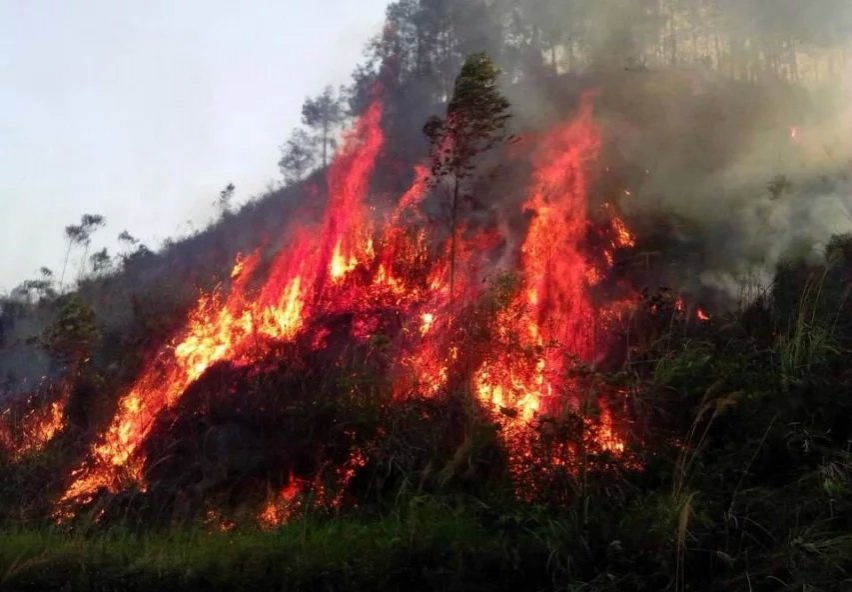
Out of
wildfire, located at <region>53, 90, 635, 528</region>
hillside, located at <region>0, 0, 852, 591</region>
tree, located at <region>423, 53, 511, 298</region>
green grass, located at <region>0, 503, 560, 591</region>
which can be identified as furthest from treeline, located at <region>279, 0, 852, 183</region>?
green grass, located at <region>0, 503, 560, 591</region>

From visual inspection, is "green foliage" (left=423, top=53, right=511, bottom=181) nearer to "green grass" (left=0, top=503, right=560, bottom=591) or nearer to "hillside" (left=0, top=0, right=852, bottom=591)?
"hillside" (left=0, top=0, right=852, bottom=591)

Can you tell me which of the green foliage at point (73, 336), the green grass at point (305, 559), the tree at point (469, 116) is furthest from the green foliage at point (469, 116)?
the green foliage at point (73, 336)

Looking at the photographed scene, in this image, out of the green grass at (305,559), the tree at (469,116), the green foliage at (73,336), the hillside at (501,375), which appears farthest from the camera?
the green foliage at (73,336)

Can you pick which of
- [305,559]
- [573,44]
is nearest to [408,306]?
[305,559]

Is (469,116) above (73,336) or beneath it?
above

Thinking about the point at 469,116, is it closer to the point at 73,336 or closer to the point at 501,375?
the point at 501,375

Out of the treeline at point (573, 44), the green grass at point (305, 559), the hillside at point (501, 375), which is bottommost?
the green grass at point (305, 559)

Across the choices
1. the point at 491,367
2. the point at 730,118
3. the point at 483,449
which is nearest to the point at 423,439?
the point at 483,449

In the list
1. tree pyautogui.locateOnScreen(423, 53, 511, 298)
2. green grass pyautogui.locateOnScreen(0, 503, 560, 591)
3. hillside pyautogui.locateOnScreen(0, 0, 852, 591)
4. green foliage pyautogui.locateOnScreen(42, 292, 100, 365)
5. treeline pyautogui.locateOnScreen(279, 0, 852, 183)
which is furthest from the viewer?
treeline pyautogui.locateOnScreen(279, 0, 852, 183)

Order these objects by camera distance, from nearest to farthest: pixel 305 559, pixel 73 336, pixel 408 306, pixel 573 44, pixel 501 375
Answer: pixel 305 559 < pixel 501 375 < pixel 408 306 < pixel 73 336 < pixel 573 44

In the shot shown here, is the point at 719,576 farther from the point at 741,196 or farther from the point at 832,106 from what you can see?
the point at 832,106

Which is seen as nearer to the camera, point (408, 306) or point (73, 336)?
point (408, 306)

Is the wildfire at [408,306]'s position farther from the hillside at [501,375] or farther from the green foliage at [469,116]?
the green foliage at [469,116]

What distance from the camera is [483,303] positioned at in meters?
11.2
